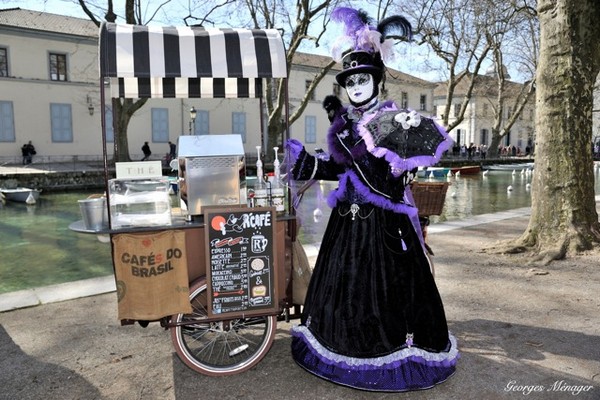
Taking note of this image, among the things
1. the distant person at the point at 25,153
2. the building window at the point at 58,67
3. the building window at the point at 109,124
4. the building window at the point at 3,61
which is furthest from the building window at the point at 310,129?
the building window at the point at 3,61

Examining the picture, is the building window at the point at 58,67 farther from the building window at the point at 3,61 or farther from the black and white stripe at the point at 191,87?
the black and white stripe at the point at 191,87

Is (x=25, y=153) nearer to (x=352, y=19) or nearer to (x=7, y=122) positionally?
(x=7, y=122)

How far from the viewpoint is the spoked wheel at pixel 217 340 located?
10.4ft

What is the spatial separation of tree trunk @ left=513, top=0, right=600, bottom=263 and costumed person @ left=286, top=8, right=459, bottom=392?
372 centimetres

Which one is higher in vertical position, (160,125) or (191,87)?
(160,125)

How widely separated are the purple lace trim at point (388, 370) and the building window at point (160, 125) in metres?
29.2

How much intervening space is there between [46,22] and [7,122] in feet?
23.6

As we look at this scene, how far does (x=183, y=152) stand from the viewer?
330 centimetres

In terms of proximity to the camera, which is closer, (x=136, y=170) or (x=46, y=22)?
(x=136, y=170)

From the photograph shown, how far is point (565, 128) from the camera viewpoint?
6.05 m

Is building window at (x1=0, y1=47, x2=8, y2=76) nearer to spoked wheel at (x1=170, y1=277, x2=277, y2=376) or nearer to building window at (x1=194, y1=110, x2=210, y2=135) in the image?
building window at (x1=194, y1=110, x2=210, y2=135)

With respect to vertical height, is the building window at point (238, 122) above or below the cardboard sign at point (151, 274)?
above

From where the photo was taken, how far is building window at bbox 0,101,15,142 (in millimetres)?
25812
